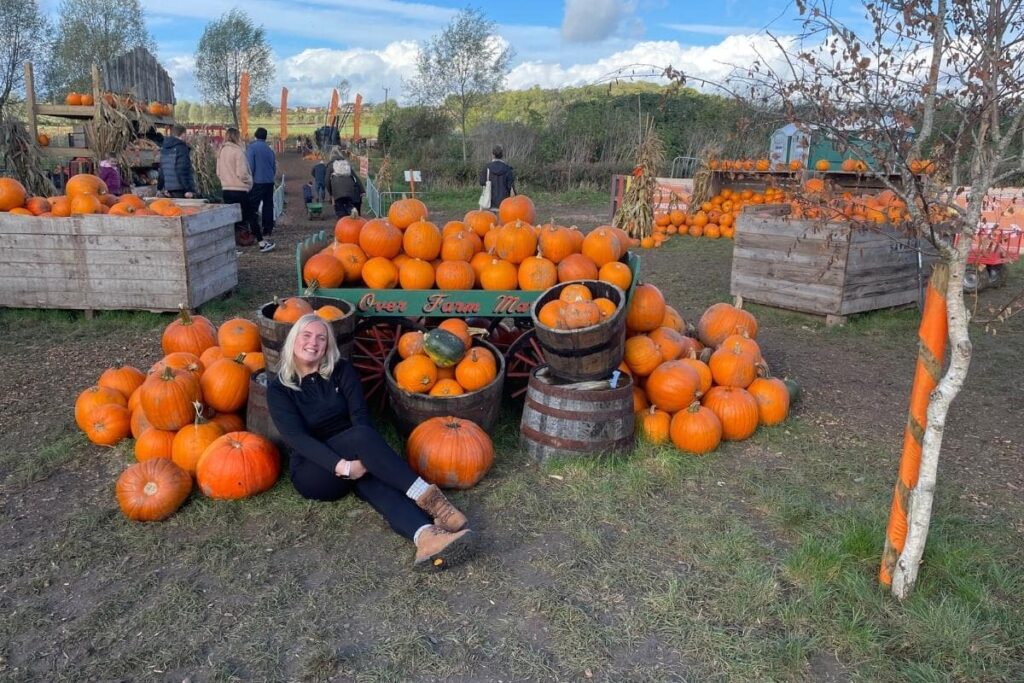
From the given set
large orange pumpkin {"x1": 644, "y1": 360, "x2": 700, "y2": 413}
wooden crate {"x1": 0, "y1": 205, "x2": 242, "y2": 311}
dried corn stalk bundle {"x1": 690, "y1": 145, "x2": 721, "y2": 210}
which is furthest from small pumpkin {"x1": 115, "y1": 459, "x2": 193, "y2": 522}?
dried corn stalk bundle {"x1": 690, "y1": 145, "x2": 721, "y2": 210}

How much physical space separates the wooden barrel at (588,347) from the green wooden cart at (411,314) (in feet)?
1.56

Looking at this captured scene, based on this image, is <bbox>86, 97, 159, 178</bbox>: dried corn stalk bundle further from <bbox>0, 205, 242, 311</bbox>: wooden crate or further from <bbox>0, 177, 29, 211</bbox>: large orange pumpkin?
<bbox>0, 205, 242, 311</bbox>: wooden crate

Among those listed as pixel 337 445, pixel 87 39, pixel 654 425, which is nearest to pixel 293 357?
pixel 337 445

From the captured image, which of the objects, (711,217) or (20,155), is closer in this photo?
(20,155)

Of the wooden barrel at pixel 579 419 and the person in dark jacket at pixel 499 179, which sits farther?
the person in dark jacket at pixel 499 179

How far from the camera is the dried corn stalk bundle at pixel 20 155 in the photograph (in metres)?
10.1

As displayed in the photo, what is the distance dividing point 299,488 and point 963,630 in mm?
3201

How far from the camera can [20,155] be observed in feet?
33.6

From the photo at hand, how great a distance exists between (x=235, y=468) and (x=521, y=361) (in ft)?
7.62

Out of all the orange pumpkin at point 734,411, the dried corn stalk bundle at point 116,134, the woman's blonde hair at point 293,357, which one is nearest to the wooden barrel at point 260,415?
the woman's blonde hair at point 293,357

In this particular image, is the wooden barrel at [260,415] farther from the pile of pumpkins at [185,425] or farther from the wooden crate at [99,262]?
the wooden crate at [99,262]

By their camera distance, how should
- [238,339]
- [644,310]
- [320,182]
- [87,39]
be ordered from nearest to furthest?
[238,339]
[644,310]
[320,182]
[87,39]

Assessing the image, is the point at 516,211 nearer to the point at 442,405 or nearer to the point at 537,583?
the point at 442,405

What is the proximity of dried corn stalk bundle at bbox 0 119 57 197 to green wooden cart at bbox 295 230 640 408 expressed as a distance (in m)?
7.30
